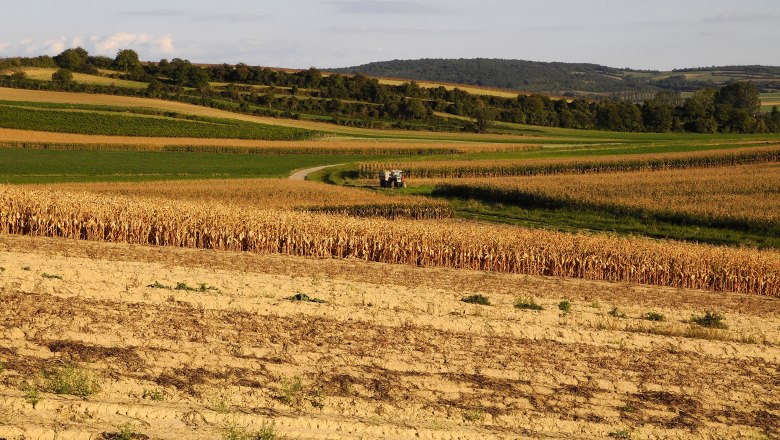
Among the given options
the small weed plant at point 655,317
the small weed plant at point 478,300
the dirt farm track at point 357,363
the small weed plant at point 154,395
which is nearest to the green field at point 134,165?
the dirt farm track at point 357,363

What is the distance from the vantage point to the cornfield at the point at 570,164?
65.2 meters

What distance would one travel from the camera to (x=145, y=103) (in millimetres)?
94500

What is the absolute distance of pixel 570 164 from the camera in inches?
2616

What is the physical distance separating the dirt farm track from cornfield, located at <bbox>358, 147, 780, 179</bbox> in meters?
45.4

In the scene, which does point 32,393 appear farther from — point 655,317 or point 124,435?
point 655,317

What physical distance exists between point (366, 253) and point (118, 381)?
1496 centimetres

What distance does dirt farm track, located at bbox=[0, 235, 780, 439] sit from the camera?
10.5m

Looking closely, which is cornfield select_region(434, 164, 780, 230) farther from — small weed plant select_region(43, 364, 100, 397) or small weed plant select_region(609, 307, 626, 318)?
small weed plant select_region(43, 364, 100, 397)

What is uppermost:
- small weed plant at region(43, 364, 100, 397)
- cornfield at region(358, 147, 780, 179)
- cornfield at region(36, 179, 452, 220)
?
small weed plant at region(43, 364, 100, 397)

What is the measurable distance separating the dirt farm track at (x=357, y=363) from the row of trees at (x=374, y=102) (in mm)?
90458

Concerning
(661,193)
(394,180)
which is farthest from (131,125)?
(661,193)

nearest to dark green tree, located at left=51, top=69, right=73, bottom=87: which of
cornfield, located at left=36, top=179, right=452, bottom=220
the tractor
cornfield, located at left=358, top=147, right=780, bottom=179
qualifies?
cornfield, located at left=358, top=147, right=780, bottom=179

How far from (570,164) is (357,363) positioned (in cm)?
5571

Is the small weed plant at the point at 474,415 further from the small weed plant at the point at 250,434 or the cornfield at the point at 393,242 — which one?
the cornfield at the point at 393,242
